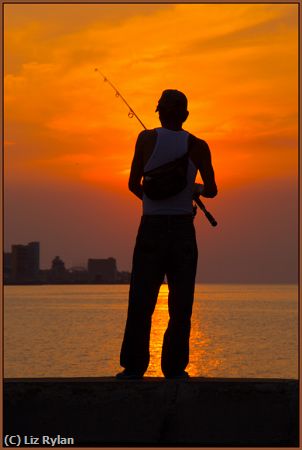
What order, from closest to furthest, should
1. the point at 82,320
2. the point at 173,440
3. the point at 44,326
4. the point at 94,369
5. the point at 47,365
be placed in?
the point at 173,440, the point at 94,369, the point at 47,365, the point at 44,326, the point at 82,320

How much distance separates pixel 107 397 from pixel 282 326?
118m

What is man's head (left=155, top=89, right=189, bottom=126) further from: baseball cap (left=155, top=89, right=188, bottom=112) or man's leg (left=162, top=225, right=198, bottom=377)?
man's leg (left=162, top=225, right=198, bottom=377)

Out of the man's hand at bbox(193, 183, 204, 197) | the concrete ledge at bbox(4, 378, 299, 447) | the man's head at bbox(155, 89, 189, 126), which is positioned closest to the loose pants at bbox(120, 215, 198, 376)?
the man's hand at bbox(193, 183, 204, 197)

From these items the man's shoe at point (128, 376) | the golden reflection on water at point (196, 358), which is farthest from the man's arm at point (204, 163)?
the golden reflection on water at point (196, 358)

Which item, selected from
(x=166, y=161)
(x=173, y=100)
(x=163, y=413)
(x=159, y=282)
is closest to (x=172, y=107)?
(x=173, y=100)

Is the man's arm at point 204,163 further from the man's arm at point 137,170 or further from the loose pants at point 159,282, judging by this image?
the man's arm at point 137,170

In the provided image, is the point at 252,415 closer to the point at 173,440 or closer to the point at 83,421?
the point at 173,440

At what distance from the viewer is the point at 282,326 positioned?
125375mm

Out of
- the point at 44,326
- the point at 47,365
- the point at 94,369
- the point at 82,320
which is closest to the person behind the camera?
the point at 94,369

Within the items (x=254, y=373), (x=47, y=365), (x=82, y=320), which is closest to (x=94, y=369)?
(x=47, y=365)

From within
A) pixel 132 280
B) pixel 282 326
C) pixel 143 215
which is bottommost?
pixel 282 326

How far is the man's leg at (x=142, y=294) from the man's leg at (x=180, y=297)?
0.15 meters

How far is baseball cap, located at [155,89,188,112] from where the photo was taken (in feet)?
31.8

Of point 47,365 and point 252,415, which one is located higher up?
point 252,415
